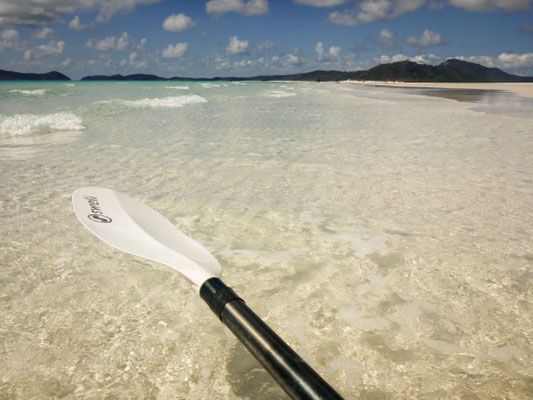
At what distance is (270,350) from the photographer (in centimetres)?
102

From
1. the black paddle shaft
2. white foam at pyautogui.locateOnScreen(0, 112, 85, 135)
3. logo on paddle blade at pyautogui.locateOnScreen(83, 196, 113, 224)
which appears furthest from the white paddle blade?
white foam at pyautogui.locateOnScreen(0, 112, 85, 135)

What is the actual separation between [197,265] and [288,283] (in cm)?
75

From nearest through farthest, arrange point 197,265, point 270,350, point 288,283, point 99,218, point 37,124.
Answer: point 270,350, point 197,265, point 288,283, point 99,218, point 37,124

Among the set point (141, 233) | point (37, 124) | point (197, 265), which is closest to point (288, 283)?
point (197, 265)

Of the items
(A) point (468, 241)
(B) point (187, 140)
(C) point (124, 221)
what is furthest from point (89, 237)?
(B) point (187, 140)

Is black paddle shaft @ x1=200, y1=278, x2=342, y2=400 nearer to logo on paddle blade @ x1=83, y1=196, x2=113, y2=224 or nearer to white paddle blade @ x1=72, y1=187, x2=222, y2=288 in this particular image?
white paddle blade @ x1=72, y1=187, x2=222, y2=288

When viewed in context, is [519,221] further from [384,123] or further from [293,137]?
[384,123]

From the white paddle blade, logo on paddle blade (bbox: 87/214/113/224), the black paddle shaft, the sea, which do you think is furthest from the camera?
logo on paddle blade (bbox: 87/214/113/224)

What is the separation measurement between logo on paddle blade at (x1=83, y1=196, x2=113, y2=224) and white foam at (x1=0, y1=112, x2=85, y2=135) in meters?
7.39

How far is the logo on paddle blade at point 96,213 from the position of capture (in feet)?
7.63

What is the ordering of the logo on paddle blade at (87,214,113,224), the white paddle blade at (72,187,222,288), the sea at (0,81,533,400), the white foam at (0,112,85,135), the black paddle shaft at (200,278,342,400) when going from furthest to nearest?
1. the white foam at (0,112,85,135)
2. the logo on paddle blade at (87,214,113,224)
3. the white paddle blade at (72,187,222,288)
4. the sea at (0,81,533,400)
5. the black paddle shaft at (200,278,342,400)

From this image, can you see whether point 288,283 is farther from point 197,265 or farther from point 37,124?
point 37,124

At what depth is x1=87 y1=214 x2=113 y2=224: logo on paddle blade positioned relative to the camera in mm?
2314

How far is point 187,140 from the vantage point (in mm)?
7188
